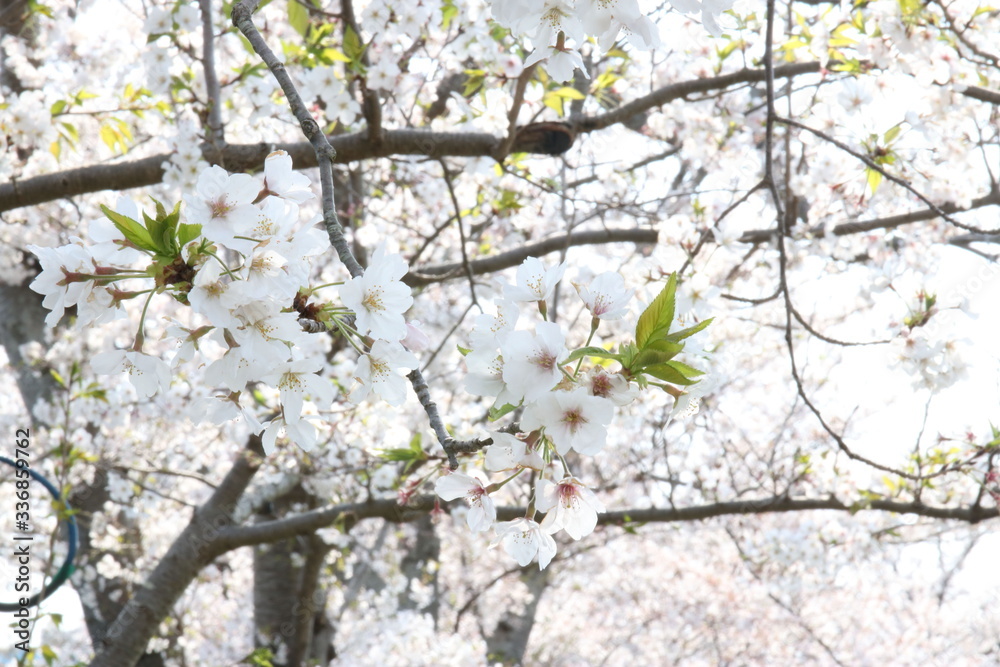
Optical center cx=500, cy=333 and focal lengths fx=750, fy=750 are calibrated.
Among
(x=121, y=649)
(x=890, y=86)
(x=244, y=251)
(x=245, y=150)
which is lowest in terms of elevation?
(x=244, y=251)

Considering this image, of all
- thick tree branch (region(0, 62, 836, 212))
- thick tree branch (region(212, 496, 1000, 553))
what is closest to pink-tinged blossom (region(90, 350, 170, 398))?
thick tree branch (region(0, 62, 836, 212))

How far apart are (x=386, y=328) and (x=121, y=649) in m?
3.33

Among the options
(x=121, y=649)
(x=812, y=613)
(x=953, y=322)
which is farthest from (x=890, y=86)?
(x=812, y=613)

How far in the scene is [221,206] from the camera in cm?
79

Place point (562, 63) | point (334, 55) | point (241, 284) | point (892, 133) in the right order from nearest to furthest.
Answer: point (241, 284) < point (562, 63) < point (334, 55) < point (892, 133)

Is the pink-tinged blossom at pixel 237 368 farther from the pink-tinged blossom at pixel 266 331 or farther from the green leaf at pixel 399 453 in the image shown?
the green leaf at pixel 399 453

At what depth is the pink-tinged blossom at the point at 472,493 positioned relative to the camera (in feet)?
2.98

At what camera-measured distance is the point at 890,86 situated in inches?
131

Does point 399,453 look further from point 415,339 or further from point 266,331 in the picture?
point 266,331

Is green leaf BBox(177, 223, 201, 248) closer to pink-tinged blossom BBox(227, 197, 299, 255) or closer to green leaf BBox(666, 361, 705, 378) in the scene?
pink-tinged blossom BBox(227, 197, 299, 255)

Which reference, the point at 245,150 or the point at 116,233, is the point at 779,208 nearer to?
the point at 116,233

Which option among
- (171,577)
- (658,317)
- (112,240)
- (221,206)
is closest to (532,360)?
(658,317)

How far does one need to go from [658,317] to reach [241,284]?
440mm

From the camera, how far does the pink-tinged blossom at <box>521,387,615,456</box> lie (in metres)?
0.79
